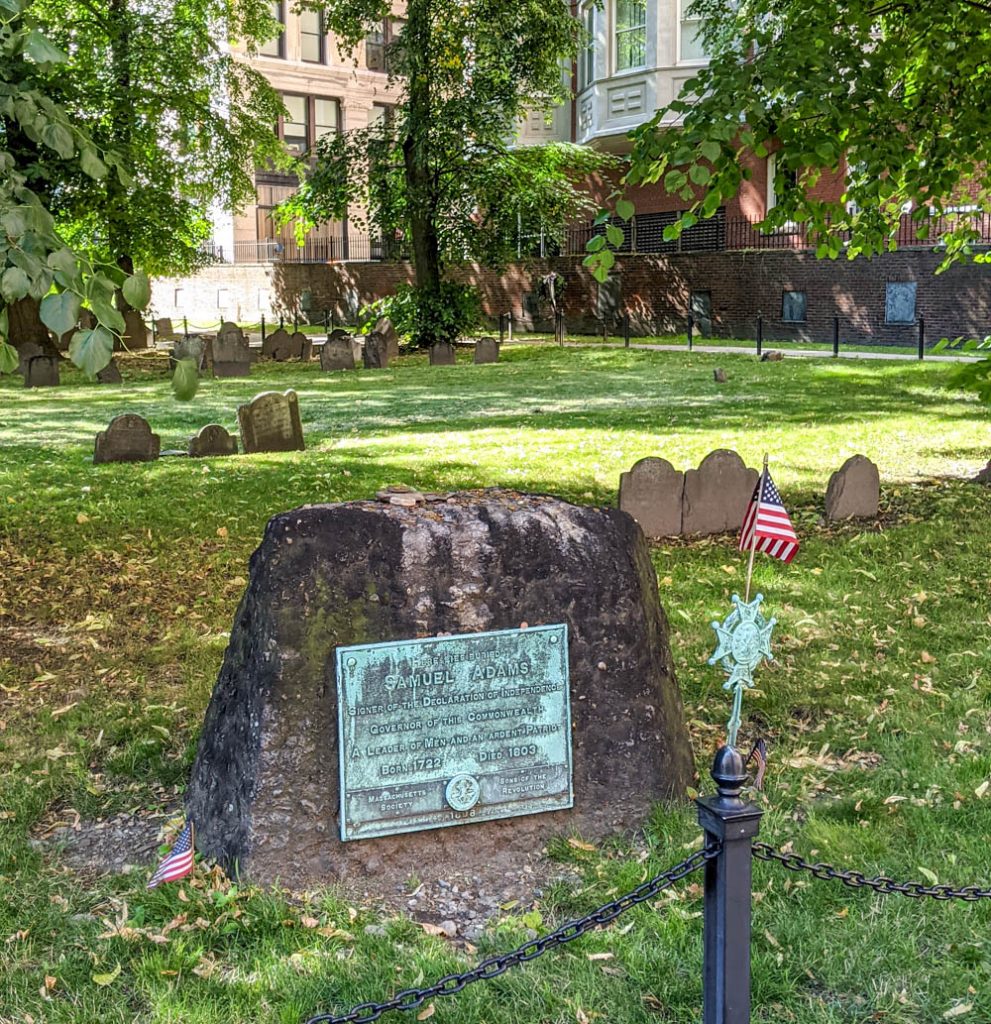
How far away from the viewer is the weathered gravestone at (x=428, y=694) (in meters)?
4.27

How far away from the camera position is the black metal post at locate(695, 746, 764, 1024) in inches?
116

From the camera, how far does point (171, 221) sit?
27.2m

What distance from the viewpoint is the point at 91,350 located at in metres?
3.13

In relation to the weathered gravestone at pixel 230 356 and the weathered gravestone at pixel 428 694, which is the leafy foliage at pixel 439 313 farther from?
the weathered gravestone at pixel 428 694

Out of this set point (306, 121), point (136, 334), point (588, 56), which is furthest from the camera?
point (306, 121)

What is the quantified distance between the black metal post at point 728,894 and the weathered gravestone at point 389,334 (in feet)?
81.8

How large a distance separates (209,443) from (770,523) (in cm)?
982

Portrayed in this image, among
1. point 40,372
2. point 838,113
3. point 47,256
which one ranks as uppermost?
point 838,113

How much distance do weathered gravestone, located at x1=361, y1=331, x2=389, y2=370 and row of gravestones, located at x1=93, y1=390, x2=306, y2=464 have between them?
12971 millimetres

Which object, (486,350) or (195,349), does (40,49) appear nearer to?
(195,349)

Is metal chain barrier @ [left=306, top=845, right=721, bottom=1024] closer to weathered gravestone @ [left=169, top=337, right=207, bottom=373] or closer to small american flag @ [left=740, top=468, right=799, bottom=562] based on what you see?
small american flag @ [left=740, top=468, right=799, bottom=562]

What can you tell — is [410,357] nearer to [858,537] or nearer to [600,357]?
[600,357]

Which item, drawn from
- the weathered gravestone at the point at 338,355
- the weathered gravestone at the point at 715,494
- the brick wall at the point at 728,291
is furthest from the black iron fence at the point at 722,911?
the brick wall at the point at 728,291

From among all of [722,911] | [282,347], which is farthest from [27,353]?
[722,911]
